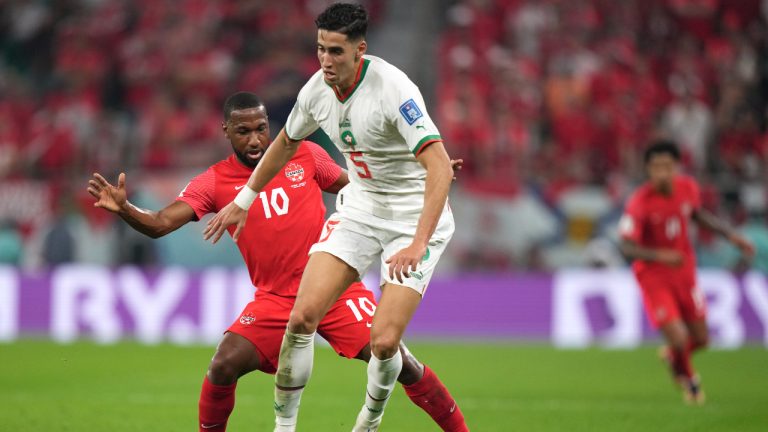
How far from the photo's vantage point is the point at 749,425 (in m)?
8.03

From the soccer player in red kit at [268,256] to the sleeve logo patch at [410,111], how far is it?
1.16m

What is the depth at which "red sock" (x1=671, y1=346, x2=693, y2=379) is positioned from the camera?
31.7ft

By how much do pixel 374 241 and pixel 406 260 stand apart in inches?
27.4

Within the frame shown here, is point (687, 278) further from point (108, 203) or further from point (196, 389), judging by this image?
point (108, 203)

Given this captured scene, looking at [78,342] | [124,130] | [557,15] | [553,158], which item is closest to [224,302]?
[78,342]

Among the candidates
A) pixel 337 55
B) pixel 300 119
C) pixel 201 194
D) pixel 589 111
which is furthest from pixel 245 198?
pixel 589 111

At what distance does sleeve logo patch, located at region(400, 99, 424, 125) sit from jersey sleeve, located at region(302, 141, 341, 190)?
128 cm

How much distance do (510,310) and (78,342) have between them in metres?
5.82

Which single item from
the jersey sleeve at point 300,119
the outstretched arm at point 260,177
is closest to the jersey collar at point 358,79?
the jersey sleeve at point 300,119

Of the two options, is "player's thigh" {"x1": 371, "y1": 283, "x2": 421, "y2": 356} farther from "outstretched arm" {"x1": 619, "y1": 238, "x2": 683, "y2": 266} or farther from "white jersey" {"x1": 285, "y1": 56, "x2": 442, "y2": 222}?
"outstretched arm" {"x1": 619, "y1": 238, "x2": 683, "y2": 266}

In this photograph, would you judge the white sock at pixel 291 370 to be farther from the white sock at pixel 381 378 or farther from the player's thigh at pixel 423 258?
the player's thigh at pixel 423 258

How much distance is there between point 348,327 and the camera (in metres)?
6.47

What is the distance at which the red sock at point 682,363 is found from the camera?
9672 millimetres

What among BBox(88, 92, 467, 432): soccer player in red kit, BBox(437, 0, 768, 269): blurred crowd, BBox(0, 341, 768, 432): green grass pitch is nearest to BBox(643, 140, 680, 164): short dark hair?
BBox(0, 341, 768, 432): green grass pitch
